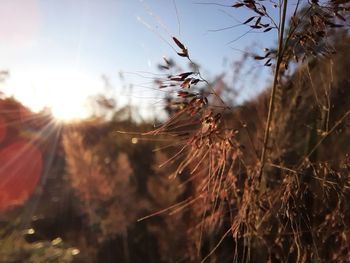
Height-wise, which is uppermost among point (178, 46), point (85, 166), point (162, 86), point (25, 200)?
point (178, 46)

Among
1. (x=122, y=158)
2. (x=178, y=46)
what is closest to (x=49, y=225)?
(x=122, y=158)

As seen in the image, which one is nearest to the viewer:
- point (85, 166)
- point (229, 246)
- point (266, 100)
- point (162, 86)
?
point (162, 86)

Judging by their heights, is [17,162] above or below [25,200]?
above

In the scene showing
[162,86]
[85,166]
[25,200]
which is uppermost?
[162,86]

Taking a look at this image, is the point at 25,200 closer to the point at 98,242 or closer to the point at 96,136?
the point at 98,242

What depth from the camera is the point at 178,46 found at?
62.9 inches

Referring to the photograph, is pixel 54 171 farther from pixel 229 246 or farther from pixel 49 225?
pixel 229 246

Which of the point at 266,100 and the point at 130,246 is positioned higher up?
the point at 266,100

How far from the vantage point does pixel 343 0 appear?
152cm

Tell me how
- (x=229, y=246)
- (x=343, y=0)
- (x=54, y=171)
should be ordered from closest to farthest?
(x=343, y=0), (x=229, y=246), (x=54, y=171)

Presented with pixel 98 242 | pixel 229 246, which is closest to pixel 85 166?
pixel 98 242

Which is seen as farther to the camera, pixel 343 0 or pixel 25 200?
pixel 25 200

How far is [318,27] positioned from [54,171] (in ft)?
23.5

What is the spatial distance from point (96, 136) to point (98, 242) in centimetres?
539
